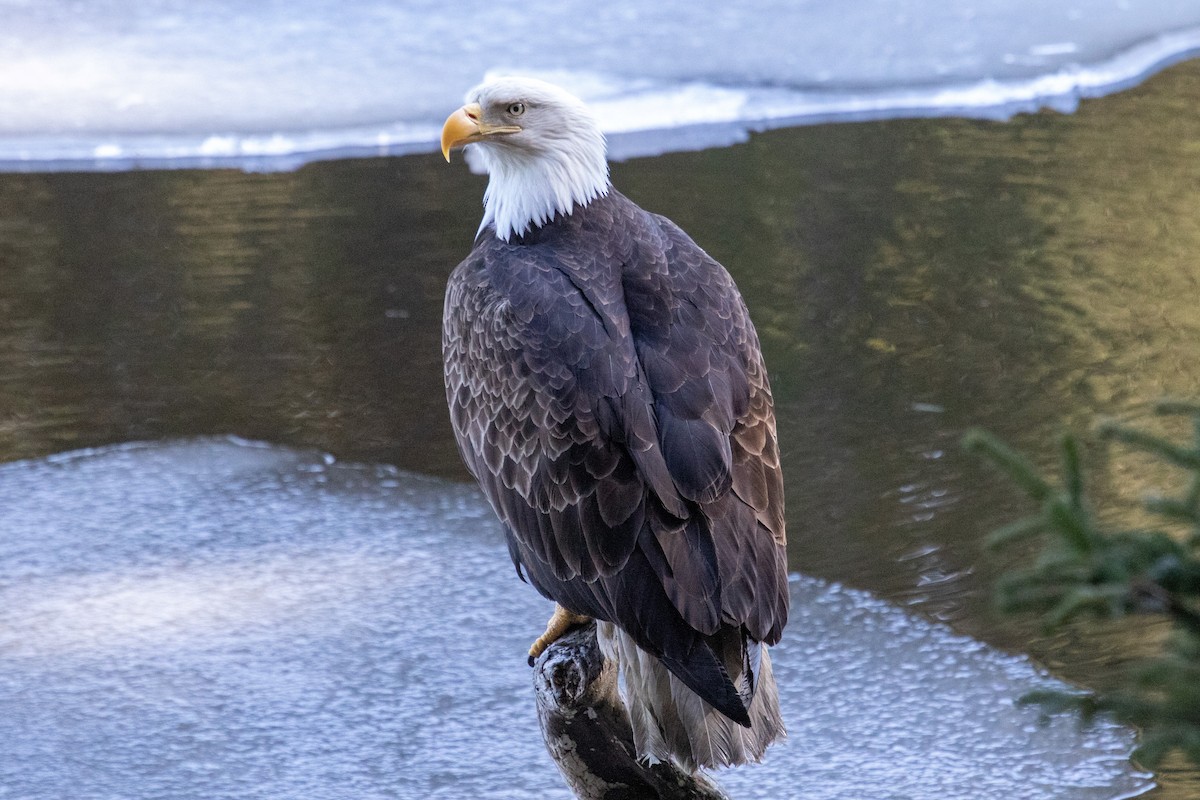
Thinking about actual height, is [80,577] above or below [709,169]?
below

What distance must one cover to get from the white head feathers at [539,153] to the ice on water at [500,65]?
4.99 metres

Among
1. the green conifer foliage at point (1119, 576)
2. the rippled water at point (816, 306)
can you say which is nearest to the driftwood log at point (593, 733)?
the rippled water at point (816, 306)

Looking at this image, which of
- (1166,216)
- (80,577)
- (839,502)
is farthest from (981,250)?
(80,577)

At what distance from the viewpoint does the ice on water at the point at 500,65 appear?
877cm

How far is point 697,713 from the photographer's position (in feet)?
8.11

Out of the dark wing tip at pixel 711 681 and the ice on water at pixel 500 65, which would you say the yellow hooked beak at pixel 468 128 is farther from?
the ice on water at pixel 500 65

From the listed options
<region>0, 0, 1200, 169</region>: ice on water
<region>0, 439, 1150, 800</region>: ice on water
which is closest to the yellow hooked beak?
<region>0, 439, 1150, 800</region>: ice on water

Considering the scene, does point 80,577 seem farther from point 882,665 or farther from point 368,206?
point 368,206

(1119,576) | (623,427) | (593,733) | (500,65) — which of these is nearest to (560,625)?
(593,733)

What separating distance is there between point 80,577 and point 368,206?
11.8 feet

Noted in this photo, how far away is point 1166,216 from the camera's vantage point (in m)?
6.87

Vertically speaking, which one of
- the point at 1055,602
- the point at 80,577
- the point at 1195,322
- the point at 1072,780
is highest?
the point at 1055,602

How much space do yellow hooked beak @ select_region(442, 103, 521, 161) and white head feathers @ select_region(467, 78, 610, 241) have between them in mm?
16

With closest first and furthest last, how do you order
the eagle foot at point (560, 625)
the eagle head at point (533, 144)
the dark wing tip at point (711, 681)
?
the dark wing tip at point (711, 681) < the eagle foot at point (560, 625) < the eagle head at point (533, 144)
